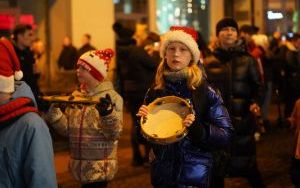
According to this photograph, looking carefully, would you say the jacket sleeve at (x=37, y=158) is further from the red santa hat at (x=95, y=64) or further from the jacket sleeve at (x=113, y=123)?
the red santa hat at (x=95, y=64)

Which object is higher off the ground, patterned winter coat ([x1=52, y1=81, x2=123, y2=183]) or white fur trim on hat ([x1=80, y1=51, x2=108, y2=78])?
white fur trim on hat ([x1=80, y1=51, x2=108, y2=78])

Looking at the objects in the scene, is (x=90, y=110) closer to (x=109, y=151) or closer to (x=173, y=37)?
(x=109, y=151)

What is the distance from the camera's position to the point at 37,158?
368 cm

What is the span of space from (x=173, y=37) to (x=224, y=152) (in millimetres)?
1207

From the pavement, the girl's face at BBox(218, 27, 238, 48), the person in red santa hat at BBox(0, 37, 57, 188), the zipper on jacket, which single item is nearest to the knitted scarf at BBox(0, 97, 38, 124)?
the person in red santa hat at BBox(0, 37, 57, 188)

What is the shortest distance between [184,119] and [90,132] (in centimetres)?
140

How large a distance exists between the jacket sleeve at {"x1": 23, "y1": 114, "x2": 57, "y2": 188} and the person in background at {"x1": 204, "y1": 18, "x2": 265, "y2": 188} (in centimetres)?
322

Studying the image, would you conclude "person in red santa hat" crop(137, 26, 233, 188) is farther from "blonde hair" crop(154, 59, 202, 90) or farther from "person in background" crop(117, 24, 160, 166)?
"person in background" crop(117, 24, 160, 166)

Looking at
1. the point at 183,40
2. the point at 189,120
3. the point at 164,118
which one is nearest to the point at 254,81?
the point at 183,40

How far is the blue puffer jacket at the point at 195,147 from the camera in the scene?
14.8 ft

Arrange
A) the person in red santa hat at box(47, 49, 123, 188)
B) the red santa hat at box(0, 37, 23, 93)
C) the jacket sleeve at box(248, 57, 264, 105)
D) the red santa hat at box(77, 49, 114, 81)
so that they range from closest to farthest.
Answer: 1. the red santa hat at box(0, 37, 23, 93)
2. the person in red santa hat at box(47, 49, 123, 188)
3. the red santa hat at box(77, 49, 114, 81)
4. the jacket sleeve at box(248, 57, 264, 105)

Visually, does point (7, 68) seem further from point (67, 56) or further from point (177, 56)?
point (67, 56)

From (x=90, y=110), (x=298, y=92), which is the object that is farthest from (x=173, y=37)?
(x=298, y=92)

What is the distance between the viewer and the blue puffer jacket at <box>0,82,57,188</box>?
3684 millimetres
